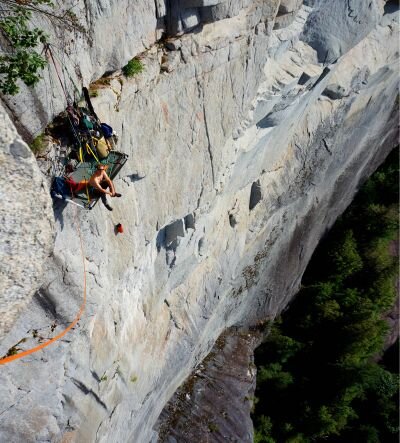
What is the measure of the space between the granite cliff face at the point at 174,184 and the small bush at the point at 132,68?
4.2 inches

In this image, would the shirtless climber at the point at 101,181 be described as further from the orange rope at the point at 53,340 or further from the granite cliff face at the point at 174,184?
the orange rope at the point at 53,340

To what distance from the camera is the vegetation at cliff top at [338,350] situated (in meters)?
16.8

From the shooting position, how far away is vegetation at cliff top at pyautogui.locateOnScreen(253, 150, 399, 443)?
16781mm

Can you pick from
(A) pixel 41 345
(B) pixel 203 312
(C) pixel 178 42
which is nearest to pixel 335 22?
(C) pixel 178 42

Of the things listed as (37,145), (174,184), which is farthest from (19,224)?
(174,184)

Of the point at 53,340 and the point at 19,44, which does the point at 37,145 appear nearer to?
the point at 19,44

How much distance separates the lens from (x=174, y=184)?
802cm

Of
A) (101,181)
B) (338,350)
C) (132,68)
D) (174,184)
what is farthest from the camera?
(338,350)

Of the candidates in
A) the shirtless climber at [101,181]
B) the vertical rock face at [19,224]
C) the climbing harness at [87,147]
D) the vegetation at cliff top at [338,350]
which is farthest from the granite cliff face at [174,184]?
the vegetation at cliff top at [338,350]

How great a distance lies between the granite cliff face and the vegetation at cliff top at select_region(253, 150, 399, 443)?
164 inches

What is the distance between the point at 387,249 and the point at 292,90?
542 inches

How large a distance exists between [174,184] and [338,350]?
12.7m

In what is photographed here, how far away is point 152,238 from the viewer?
805 cm

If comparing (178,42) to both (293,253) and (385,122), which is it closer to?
(293,253)
